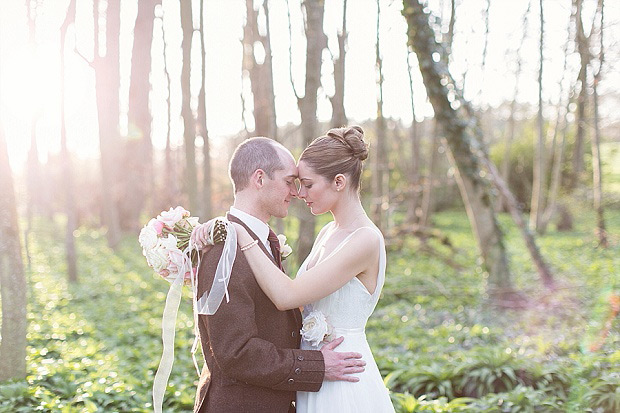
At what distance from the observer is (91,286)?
11211mm

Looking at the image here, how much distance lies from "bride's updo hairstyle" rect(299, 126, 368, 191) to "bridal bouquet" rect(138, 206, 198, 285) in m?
0.61

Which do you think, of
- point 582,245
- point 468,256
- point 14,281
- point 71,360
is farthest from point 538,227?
point 14,281

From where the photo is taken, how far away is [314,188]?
2.79 m

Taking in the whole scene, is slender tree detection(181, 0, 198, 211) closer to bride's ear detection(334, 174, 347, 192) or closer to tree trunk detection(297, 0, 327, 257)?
tree trunk detection(297, 0, 327, 257)

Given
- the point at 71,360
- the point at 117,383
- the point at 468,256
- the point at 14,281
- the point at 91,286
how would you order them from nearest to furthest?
1. the point at 14,281
2. the point at 117,383
3. the point at 71,360
4. the point at 91,286
5. the point at 468,256

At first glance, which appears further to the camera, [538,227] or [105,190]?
[538,227]

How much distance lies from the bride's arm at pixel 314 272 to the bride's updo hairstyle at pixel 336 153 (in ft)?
1.01

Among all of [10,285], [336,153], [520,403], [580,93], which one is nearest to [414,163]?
[580,93]

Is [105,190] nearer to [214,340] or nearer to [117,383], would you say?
[117,383]

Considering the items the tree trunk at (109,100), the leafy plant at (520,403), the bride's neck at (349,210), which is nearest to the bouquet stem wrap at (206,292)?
the bride's neck at (349,210)

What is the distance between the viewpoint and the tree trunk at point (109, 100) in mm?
14797

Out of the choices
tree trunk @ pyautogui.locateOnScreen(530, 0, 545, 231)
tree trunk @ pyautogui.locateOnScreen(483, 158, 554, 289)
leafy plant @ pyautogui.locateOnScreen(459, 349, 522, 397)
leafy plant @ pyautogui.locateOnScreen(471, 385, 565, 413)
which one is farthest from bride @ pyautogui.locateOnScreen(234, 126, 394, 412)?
tree trunk @ pyautogui.locateOnScreen(530, 0, 545, 231)

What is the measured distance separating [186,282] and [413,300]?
7.68m

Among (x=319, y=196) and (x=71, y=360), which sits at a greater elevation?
(x=319, y=196)
